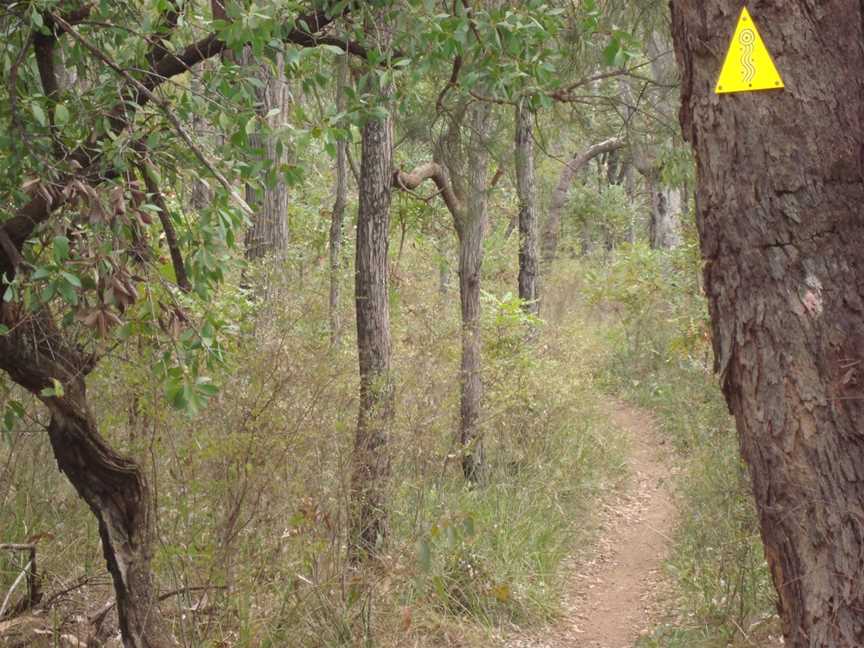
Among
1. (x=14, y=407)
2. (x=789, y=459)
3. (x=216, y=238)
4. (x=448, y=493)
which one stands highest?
(x=216, y=238)

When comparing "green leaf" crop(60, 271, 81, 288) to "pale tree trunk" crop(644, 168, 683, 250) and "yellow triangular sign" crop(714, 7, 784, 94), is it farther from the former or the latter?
"pale tree trunk" crop(644, 168, 683, 250)

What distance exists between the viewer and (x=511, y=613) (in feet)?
23.6

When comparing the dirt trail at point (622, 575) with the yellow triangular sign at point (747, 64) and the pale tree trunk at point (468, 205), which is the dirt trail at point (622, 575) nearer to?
the pale tree trunk at point (468, 205)

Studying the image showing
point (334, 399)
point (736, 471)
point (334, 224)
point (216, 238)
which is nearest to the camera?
point (216, 238)

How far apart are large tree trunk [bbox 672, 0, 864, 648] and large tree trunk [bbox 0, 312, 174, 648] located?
2.76m

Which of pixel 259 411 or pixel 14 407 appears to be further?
pixel 259 411

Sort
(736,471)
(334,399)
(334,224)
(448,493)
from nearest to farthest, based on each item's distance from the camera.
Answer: (334,399) < (736,471) < (448,493) < (334,224)

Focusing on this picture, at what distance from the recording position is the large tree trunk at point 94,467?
4148 millimetres

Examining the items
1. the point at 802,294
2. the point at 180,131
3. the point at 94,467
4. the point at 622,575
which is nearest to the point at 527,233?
the point at 622,575

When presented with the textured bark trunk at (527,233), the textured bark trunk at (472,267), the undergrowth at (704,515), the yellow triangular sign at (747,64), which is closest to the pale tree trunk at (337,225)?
the textured bark trunk at (472,267)

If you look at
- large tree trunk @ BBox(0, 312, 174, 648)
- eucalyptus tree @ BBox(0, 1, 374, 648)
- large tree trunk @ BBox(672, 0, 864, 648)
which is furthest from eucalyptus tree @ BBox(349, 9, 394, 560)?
large tree trunk @ BBox(672, 0, 864, 648)

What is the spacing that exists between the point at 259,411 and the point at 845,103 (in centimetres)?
316

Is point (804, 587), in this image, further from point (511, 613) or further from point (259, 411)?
point (511, 613)

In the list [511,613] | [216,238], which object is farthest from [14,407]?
[511,613]
